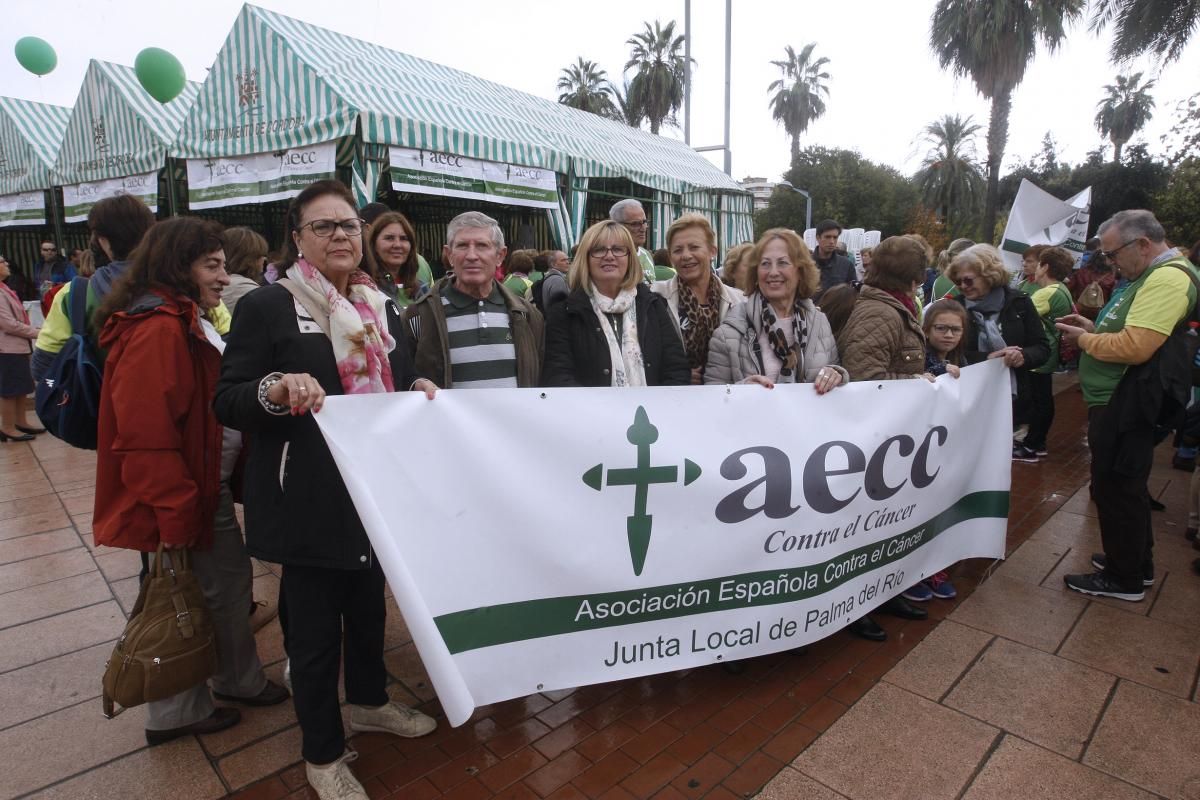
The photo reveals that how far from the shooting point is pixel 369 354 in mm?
2078

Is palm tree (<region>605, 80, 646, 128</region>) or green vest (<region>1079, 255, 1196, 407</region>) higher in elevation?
palm tree (<region>605, 80, 646, 128</region>)

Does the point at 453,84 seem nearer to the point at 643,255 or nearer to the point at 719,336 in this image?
the point at 643,255

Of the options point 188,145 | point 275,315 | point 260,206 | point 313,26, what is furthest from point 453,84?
point 275,315

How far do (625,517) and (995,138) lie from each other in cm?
2745

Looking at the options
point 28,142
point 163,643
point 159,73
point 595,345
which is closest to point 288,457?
point 163,643

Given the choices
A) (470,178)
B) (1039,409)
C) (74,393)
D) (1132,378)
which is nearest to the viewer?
(74,393)

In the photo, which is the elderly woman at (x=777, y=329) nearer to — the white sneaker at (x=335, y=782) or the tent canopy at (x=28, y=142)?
the white sneaker at (x=335, y=782)

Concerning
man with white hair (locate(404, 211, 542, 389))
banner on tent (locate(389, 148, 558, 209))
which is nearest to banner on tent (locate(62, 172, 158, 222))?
banner on tent (locate(389, 148, 558, 209))

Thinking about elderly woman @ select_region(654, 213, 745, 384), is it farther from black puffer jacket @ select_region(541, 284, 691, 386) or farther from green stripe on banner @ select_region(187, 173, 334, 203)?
green stripe on banner @ select_region(187, 173, 334, 203)

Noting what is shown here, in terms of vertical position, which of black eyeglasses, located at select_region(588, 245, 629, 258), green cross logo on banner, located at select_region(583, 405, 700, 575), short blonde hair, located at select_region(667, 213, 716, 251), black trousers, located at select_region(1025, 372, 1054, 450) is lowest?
black trousers, located at select_region(1025, 372, 1054, 450)

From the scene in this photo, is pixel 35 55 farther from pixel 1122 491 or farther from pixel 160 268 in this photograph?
pixel 1122 491

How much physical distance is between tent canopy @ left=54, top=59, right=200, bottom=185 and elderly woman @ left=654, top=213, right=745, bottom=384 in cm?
876

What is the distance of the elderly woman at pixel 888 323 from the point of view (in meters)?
3.03

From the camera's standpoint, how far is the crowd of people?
2.00m
